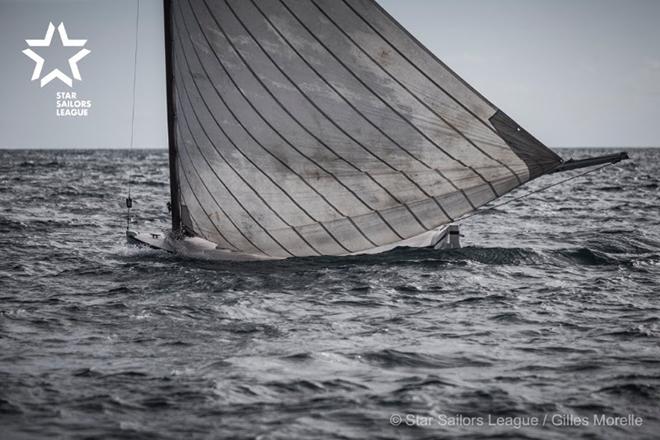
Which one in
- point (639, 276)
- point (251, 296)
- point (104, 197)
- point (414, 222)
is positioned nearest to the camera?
point (251, 296)

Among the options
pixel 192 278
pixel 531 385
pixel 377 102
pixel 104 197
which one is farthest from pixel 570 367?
pixel 104 197

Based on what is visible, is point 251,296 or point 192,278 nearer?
point 251,296

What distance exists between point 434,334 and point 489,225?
13404mm

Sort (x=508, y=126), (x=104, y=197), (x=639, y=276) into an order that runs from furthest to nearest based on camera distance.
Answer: (x=104, y=197) → (x=639, y=276) → (x=508, y=126)

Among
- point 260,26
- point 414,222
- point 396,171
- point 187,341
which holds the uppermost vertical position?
point 260,26

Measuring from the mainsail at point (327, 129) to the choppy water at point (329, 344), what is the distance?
1.12 meters

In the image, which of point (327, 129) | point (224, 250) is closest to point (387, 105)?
point (327, 129)

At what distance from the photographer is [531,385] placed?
641 centimetres

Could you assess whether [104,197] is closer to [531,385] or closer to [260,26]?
[260,26]

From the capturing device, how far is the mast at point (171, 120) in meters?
12.4

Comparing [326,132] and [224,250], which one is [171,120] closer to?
[224,250]

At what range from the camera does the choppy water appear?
18.7ft

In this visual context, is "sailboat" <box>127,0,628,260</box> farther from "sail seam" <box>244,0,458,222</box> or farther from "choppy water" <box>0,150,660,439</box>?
"choppy water" <box>0,150,660,439</box>

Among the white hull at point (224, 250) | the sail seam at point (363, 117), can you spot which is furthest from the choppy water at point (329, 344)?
the sail seam at point (363, 117)
